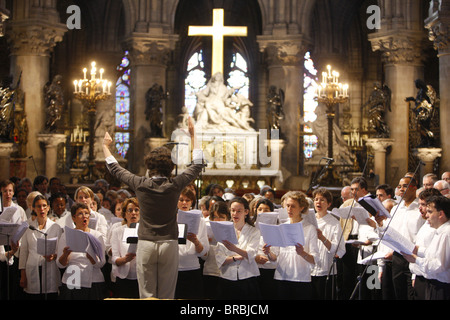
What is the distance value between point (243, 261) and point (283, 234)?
68cm

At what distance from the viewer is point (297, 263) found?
698cm

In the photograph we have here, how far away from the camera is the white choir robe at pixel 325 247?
7.32 metres

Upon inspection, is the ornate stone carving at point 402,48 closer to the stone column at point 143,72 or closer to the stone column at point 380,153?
the stone column at point 380,153

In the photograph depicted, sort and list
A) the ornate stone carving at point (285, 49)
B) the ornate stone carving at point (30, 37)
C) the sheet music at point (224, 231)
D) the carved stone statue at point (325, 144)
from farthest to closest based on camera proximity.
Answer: the carved stone statue at point (325, 144), the ornate stone carving at point (285, 49), the ornate stone carving at point (30, 37), the sheet music at point (224, 231)

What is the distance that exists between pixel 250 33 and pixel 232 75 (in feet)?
6.31

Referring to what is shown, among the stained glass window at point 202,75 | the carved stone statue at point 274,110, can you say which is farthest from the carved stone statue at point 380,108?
the stained glass window at point 202,75

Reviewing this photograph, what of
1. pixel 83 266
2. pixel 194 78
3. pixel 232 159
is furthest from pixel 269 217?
pixel 194 78

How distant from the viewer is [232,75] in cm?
3231

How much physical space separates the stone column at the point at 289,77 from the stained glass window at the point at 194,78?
9.59m

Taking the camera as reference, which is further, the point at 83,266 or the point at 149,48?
the point at 149,48

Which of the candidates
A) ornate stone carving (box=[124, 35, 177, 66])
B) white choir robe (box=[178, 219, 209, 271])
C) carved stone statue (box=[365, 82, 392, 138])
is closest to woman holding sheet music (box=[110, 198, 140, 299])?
white choir robe (box=[178, 219, 209, 271])

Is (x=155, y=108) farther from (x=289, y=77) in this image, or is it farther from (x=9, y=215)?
(x=9, y=215)
